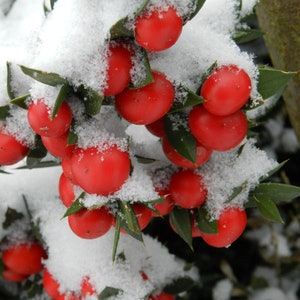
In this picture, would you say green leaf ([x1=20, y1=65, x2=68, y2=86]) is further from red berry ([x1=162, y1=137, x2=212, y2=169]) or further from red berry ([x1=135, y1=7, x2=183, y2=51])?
red berry ([x1=162, y1=137, x2=212, y2=169])

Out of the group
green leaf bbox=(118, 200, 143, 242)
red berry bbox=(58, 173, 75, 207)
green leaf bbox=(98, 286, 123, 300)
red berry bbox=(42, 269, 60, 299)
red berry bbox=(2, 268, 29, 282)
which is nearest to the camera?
green leaf bbox=(118, 200, 143, 242)

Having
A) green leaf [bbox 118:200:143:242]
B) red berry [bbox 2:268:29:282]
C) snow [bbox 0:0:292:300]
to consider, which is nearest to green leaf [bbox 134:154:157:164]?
snow [bbox 0:0:292:300]

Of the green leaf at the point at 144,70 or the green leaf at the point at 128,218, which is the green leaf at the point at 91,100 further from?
the green leaf at the point at 128,218

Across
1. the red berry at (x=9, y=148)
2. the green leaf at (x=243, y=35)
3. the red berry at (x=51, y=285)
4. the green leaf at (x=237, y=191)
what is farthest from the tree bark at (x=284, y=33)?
the red berry at (x=51, y=285)

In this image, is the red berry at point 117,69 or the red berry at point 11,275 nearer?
the red berry at point 117,69

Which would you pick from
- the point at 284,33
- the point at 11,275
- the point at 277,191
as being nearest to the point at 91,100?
the point at 277,191

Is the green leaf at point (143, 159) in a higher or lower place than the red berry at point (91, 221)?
higher
